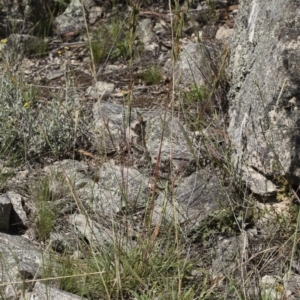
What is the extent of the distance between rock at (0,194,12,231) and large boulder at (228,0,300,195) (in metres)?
1.08

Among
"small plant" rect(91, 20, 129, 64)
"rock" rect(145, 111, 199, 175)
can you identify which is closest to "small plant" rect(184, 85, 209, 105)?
"rock" rect(145, 111, 199, 175)

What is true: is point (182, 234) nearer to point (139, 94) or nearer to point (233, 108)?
point (233, 108)

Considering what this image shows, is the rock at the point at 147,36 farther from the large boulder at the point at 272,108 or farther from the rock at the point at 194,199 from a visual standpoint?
the rock at the point at 194,199

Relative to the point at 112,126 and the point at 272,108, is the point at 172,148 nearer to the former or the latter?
the point at 112,126

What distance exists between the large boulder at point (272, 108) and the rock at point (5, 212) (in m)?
1.08

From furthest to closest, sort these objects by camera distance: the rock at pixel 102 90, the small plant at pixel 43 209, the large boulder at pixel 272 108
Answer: the rock at pixel 102 90 < the small plant at pixel 43 209 < the large boulder at pixel 272 108

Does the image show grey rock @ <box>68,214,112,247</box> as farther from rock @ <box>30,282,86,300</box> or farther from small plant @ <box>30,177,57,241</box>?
rock @ <box>30,282,86,300</box>

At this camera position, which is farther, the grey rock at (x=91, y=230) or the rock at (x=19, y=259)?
the grey rock at (x=91, y=230)

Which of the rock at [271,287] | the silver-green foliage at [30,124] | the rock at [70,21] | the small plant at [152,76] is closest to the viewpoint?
the rock at [271,287]

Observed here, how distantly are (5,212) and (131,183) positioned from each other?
0.64 m

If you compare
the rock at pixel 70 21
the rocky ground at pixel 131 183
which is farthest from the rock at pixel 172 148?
the rock at pixel 70 21

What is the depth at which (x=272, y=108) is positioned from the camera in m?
3.08

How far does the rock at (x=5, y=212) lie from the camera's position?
3.11 metres

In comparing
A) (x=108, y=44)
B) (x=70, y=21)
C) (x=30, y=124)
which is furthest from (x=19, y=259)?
(x=70, y=21)
